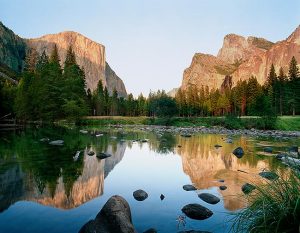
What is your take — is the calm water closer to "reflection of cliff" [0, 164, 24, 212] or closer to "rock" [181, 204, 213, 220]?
"reflection of cliff" [0, 164, 24, 212]

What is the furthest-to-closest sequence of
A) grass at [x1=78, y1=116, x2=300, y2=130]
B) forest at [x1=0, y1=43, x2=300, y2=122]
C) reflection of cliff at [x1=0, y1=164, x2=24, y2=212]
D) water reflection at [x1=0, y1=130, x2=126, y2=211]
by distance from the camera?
1. grass at [x1=78, y1=116, x2=300, y2=130]
2. forest at [x1=0, y1=43, x2=300, y2=122]
3. water reflection at [x1=0, y1=130, x2=126, y2=211]
4. reflection of cliff at [x1=0, y1=164, x2=24, y2=212]

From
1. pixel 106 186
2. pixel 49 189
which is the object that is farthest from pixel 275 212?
pixel 106 186

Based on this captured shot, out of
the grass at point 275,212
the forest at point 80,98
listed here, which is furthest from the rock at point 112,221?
the forest at point 80,98

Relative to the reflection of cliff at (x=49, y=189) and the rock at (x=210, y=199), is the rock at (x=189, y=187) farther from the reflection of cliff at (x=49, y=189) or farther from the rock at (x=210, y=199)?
the reflection of cliff at (x=49, y=189)

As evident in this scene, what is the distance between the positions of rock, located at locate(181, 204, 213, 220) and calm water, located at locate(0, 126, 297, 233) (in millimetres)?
208

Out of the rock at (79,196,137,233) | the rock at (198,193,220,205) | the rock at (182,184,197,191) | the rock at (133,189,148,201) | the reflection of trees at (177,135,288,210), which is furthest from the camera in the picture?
the rock at (182,184,197,191)

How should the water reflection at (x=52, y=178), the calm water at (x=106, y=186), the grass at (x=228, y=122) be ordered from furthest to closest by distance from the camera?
the grass at (x=228, y=122)
the water reflection at (x=52, y=178)
the calm water at (x=106, y=186)

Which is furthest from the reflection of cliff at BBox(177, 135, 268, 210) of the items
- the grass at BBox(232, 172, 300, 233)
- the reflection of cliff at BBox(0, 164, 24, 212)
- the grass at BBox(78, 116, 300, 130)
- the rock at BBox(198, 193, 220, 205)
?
the grass at BBox(78, 116, 300, 130)

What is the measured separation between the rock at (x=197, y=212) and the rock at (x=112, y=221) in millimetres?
2053

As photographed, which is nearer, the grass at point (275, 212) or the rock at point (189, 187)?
the grass at point (275, 212)

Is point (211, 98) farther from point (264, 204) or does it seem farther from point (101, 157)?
point (264, 204)

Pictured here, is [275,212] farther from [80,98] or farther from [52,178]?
[80,98]

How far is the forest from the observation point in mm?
56000

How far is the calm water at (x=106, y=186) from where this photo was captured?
24.7 feet
